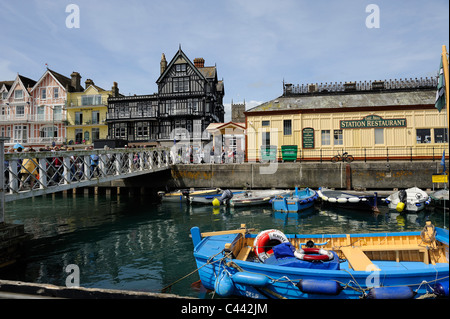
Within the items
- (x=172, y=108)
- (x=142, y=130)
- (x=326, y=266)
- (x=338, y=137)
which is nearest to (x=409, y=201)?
(x=338, y=137)

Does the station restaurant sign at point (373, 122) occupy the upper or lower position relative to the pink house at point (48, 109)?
lower

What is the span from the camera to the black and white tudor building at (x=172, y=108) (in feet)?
149

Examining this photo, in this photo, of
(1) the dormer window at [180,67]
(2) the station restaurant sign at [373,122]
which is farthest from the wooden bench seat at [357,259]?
(1) the dormer window at [180,67]

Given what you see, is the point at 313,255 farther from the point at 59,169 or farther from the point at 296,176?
the point at 296,176

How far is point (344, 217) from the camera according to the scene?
1753cm

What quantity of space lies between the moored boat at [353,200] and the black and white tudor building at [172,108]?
25584mm

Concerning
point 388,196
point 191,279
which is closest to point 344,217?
point 388,196

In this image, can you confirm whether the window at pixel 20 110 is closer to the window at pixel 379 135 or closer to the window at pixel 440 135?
the window at pixel 379 135

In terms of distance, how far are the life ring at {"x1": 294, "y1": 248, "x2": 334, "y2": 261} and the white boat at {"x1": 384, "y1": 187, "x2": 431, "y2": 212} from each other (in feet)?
44.0

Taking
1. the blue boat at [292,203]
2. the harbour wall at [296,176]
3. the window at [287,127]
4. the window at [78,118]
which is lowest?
the blue boat at [292,203]

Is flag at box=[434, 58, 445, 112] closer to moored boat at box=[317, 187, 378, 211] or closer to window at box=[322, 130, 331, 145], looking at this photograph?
moored boat at box=[317, 187, 378, 211]

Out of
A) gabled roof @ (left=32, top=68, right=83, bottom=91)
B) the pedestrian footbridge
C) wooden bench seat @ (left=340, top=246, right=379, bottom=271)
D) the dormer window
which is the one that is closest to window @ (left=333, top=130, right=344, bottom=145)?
the pedestrian footbridge

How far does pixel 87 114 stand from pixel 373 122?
4671 centimetres

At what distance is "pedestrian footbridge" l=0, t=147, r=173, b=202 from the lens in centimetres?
1138
